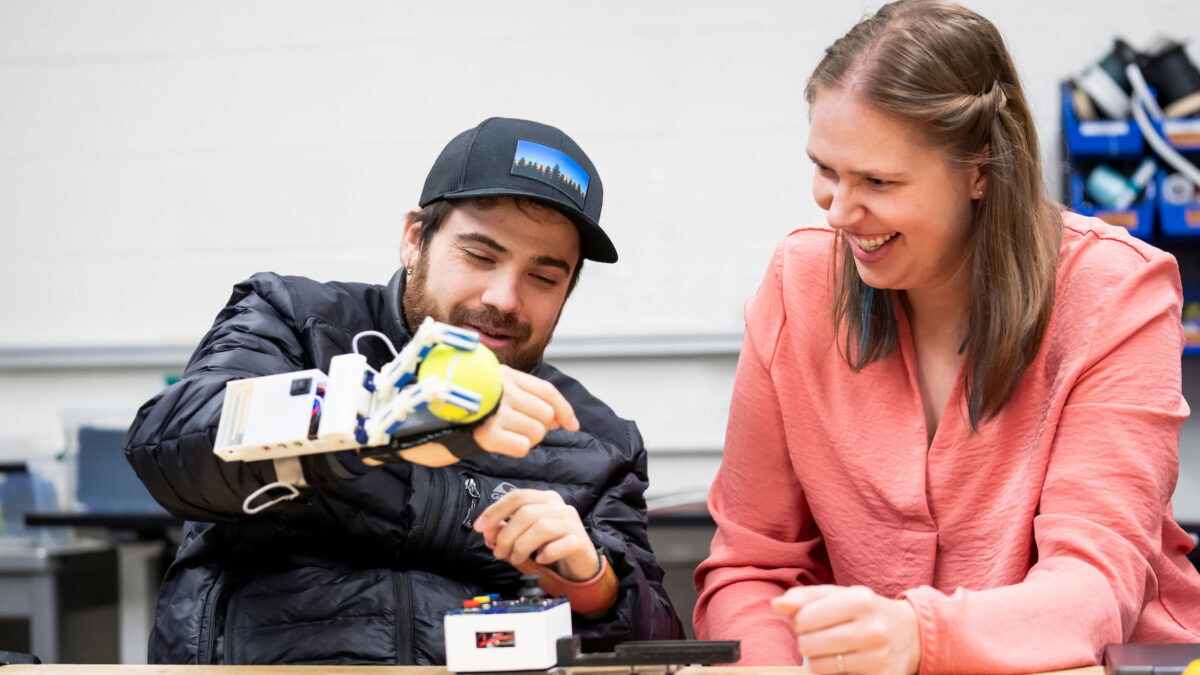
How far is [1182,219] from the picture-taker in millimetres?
2344

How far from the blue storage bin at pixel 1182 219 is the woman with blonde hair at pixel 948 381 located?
4.25 ft

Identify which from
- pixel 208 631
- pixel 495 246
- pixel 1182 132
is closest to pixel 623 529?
pixel 495 246

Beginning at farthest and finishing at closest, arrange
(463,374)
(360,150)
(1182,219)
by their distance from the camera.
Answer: (360,150) < (1182,219) < (463,374)

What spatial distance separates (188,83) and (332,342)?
1.92m

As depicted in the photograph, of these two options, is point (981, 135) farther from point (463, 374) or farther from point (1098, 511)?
point (463, 374)

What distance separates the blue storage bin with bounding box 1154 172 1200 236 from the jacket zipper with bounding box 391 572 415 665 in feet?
6.45

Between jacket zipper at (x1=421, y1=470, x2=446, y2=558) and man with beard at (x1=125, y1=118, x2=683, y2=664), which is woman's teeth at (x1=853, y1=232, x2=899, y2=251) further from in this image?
jacket zipper at (x1=421, y1=470, x2=446, y2=558)

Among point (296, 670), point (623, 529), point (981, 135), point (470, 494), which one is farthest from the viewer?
point (623, 529)

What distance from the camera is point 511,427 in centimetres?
86

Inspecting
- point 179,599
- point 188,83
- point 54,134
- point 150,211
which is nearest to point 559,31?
point 188,83

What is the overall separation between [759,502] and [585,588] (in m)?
0.28

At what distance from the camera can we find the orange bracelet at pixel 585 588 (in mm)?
1150

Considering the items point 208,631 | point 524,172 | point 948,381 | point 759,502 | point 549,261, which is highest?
point 524,172

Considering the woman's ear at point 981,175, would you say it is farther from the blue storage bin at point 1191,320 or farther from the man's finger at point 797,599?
the blue storage bin at point 1191,320
